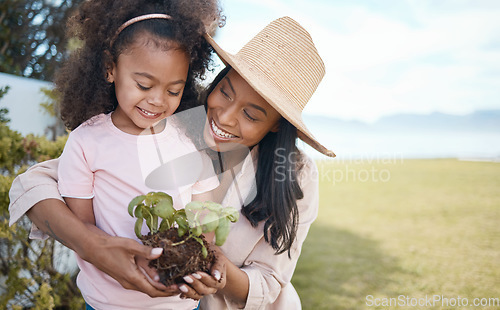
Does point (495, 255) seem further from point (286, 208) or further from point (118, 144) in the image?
point (118, 144)

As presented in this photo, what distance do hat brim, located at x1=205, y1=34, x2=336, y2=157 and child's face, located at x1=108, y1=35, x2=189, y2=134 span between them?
26 centimetres

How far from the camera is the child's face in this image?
5.78 ft

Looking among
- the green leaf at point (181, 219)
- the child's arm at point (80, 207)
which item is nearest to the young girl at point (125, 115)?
the child's arm at point (80, 207)

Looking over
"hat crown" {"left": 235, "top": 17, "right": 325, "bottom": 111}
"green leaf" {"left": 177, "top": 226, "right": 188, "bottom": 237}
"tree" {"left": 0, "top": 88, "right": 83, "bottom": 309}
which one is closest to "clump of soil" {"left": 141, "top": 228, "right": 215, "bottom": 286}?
"green leaf" {"left": 177, "top": 226, "right": 188, "bottom": 237}

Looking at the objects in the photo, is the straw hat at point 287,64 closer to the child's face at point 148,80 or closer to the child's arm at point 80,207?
the child's face at point 148,80

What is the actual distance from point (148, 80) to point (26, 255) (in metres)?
2.04

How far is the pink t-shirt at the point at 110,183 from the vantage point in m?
1.74

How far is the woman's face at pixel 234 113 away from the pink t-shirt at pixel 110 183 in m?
0.40

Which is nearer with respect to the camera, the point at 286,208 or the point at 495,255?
the point at 286,208

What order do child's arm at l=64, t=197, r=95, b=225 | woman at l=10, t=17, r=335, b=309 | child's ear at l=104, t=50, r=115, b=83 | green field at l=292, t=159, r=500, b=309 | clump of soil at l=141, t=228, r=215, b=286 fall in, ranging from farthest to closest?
green field at l=292, t=159, r=500, b=309, woman at l=10, t=17, r=335, b=309, child's ear at l=104, t=50, r=115, b=83, child's arm at l=64, t=197, r=95, b=225, clump of soil at l=141, t=228, r=215, b=286

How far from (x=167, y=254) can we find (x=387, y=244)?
19.9 feet

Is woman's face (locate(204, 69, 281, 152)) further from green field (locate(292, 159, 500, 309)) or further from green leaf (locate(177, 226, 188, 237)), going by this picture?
green field (locate(292, 159, 500, 309))

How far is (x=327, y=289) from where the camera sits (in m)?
5.15

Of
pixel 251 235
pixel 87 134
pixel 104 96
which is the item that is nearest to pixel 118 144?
pixel 87 134
